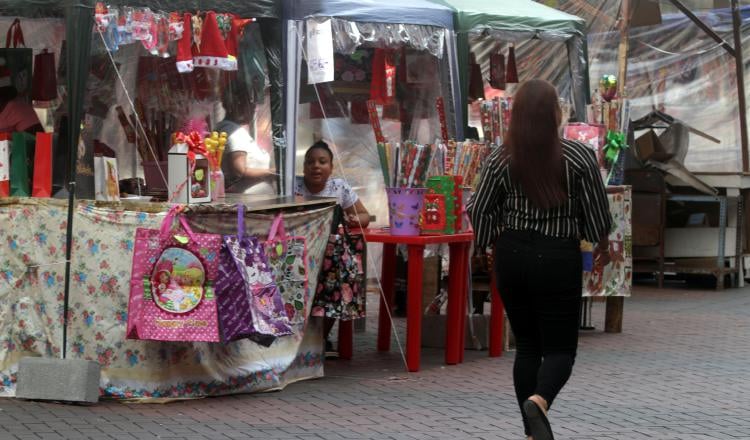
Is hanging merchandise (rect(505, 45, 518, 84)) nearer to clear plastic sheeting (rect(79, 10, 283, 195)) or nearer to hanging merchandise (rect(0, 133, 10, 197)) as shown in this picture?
clear plastic sheeting (rect(79, 10, 283, 195))

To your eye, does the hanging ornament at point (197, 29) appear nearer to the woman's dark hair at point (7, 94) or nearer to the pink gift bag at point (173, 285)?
the woman's dark hair at point (7, 94)

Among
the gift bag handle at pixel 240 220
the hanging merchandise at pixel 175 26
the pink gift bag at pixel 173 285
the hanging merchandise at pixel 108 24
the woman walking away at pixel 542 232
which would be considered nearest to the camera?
the woman walking away at pixel 542 232

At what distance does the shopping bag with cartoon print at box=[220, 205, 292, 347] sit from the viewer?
731 centimetres

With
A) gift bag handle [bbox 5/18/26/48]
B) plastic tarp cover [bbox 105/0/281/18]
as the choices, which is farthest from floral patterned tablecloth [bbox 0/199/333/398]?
gift bag handle [bbox 5/18/26/48]

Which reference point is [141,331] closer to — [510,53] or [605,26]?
[510,53]

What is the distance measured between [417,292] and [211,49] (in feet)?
6.97

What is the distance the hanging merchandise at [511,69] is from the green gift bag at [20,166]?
20.5ft

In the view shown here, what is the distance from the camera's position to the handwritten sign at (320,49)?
31.3ft

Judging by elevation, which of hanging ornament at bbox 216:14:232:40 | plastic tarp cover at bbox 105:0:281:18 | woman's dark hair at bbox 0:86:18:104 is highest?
plastic tarp cover at bbox 105:0:281:18

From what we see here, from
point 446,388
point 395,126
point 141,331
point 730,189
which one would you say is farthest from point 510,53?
point 141,331

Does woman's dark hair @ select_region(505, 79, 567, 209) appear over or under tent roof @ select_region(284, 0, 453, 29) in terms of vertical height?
under

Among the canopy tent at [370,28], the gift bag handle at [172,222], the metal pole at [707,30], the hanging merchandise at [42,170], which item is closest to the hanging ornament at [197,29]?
the canopy tent at [370,28]

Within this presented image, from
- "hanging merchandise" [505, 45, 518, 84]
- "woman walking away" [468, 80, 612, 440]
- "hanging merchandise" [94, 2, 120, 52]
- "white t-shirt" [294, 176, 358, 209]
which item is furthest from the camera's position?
"hanging merchandise" [505, 45, 518, 84]

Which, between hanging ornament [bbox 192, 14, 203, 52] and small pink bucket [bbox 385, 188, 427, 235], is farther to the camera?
hanging ornament [bbox 192, 14, 203, 52]
